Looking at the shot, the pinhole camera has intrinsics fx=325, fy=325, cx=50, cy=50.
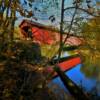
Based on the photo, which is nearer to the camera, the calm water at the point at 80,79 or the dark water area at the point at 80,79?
the dark water area at the point at 80,79

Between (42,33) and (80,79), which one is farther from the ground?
(42,33)

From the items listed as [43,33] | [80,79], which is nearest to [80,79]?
[80,79]

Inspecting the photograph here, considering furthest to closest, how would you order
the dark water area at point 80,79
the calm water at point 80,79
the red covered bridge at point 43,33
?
the calm water at point 80,79 < the dark water area at point 80,79 < the red covered bridge at point 43,33

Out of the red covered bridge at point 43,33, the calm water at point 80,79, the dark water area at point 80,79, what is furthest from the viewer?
the calm water at point 80,79

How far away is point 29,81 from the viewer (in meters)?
5.26

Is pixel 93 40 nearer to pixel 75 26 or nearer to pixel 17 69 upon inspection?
pixel 75 26

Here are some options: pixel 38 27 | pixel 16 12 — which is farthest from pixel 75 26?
pixel 16 12

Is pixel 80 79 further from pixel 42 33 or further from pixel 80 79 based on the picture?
pixel 42 33

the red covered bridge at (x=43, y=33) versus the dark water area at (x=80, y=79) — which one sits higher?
the red covered bridge at (x=43, y=33)

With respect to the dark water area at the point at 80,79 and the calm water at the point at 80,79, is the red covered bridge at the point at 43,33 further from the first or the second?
the calm water at the point at 80,79

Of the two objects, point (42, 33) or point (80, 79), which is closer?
point (42, 33)

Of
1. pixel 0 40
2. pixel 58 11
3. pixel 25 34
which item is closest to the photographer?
pixel 0 40

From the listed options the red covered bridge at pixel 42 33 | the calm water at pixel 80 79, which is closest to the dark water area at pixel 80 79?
the calm water at pixel 80 79

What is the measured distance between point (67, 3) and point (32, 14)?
2.10 ft
